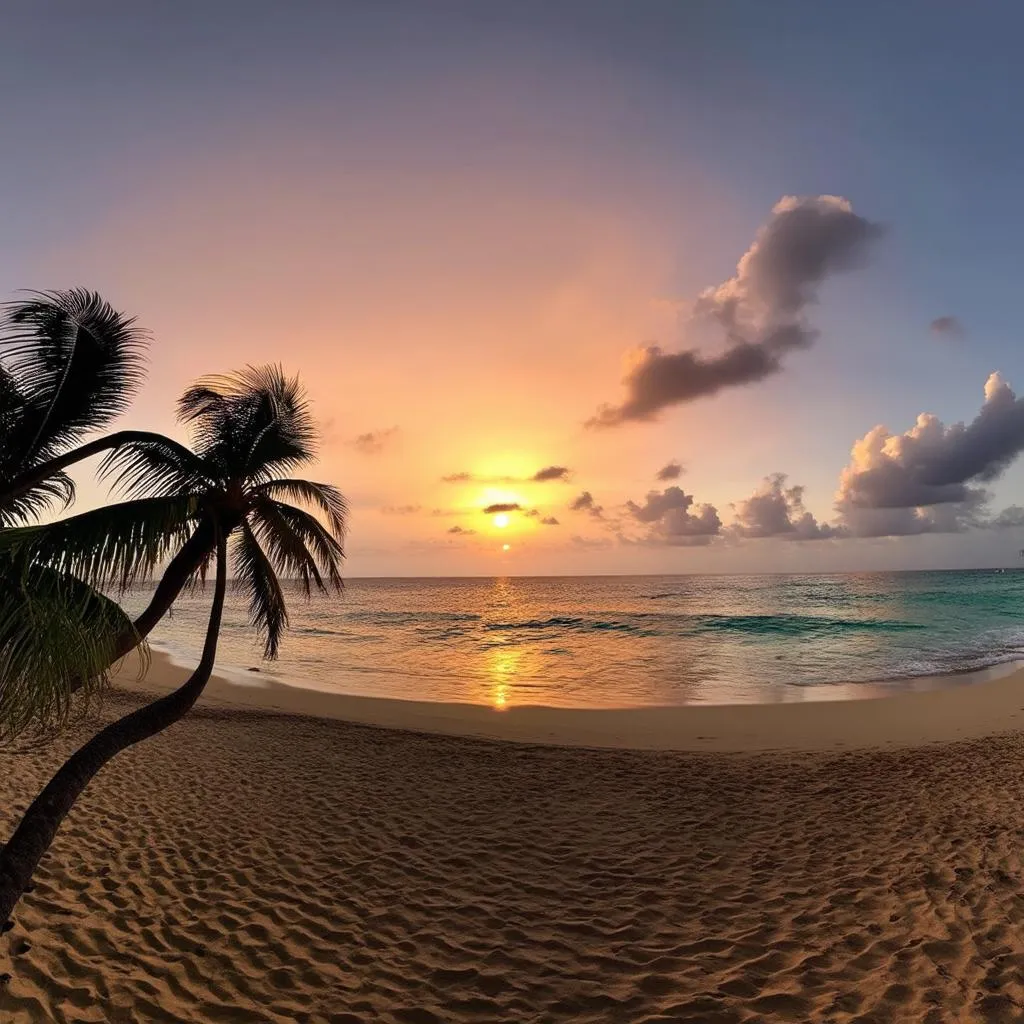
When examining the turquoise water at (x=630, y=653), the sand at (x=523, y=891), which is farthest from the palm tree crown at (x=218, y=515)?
the turquoise water at (x=630, y=653)

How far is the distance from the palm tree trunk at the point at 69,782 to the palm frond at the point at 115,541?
5.25 ft

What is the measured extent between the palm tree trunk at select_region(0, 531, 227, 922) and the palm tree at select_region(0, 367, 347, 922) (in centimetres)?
1

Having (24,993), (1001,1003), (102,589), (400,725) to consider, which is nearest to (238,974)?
(24,993)

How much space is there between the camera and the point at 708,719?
17984 millimetres

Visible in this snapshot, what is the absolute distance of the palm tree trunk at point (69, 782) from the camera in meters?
4.79

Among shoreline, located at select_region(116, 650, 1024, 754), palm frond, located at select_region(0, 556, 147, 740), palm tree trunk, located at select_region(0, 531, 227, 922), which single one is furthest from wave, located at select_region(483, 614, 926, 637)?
palm frond, located at select_region(0, 556, 147, 740)

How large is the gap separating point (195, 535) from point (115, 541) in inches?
75.5

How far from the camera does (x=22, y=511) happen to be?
19.8 feet

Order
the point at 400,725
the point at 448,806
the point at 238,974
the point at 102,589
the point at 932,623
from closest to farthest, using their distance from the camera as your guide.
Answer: the point at 102,589 → the point at 238,974 → the point at 448,806 → the point at 400,725 → the point at 932,623

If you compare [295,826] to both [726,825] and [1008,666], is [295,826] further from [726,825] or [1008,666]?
[1008,666]

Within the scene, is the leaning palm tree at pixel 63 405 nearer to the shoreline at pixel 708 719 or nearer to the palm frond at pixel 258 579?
the palm frond at pixel 258 579

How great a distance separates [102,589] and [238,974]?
12.7ft

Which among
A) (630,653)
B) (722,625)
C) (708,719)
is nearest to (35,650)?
(708,719)

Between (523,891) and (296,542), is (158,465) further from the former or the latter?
(523,891)
